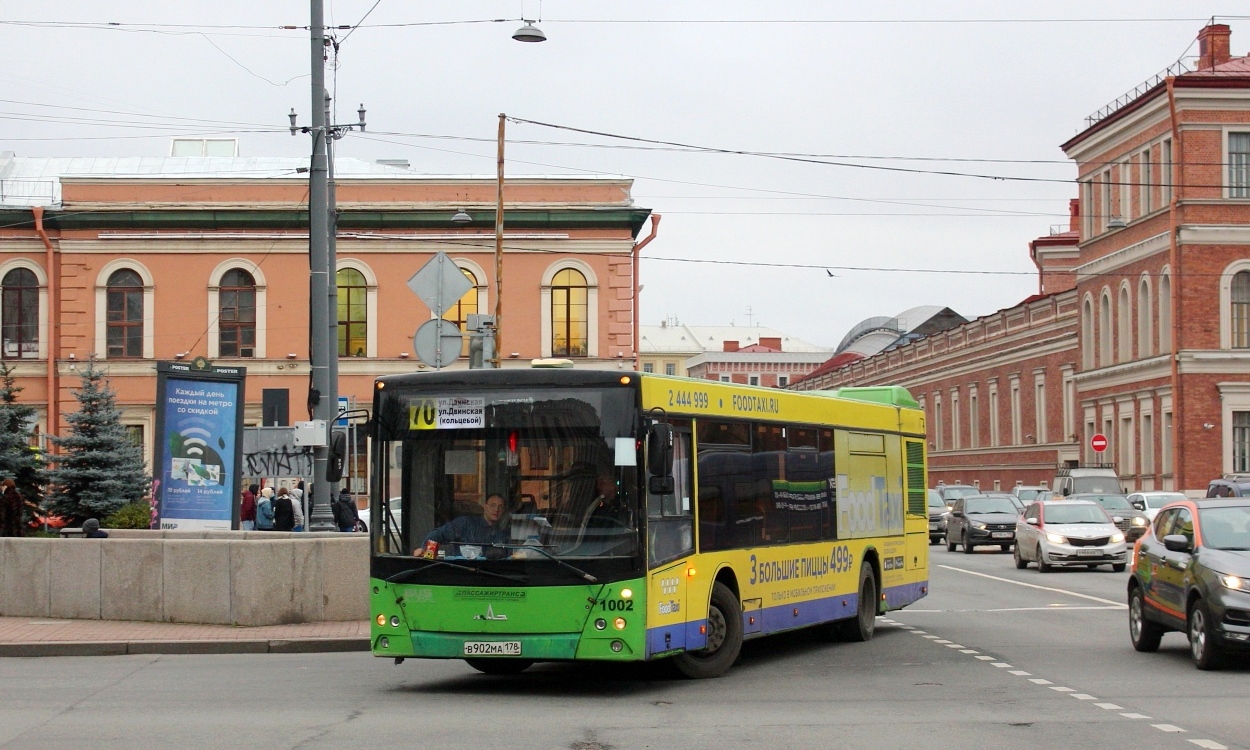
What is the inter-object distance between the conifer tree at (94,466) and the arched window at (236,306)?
1882 cm

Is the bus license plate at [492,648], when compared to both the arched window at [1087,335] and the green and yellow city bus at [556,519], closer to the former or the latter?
the green and yellow city bus at [556,519]

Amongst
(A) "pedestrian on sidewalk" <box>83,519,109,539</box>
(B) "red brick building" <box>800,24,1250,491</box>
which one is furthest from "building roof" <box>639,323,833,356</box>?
(A) "pedestrian on sidewalk" <box>83,519,109,539</box>

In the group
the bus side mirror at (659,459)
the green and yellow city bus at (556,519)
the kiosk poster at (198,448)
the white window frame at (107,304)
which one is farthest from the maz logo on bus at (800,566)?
the white window frame at (107,304)

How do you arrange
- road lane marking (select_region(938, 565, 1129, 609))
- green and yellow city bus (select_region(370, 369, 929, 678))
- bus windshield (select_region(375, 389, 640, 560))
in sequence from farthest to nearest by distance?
1. road lane marking (select_region(938, 565, 1129, 609))
2. bus windshield (select_region(375, 389, 640, 560))
3. green and yellow city bus (select_region(370, 369, 929, 678))

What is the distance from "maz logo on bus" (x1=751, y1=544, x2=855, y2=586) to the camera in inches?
602

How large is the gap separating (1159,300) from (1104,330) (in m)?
6.29

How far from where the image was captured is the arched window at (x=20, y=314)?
48.8 meters

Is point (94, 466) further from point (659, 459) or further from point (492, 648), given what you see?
point (659, 459)

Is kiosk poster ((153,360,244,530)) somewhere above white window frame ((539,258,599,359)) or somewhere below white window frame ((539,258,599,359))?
below

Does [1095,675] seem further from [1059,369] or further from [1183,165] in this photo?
[1059,369]

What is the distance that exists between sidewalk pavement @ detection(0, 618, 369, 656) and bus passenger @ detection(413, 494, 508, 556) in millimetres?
4404

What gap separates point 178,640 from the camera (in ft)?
56.7

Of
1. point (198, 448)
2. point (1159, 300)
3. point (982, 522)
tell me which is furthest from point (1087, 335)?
point (198, 448)

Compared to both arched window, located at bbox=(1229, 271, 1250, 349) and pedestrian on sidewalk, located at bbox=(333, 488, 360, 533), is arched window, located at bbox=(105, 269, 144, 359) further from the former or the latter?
arched window, located at bbox=(1229, 271, 1250, 349)
